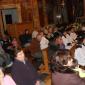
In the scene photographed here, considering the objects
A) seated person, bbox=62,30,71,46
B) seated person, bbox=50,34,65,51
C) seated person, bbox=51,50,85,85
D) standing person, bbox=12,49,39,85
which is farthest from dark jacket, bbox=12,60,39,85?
seated person, bbox=62,30,71,46

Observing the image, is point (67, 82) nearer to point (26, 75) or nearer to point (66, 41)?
point (26, 75)

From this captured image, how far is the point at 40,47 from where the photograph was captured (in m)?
10.1

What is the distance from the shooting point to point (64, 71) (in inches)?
161

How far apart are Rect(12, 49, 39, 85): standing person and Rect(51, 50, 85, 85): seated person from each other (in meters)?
0.85

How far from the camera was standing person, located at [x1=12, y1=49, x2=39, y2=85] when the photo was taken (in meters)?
5.05

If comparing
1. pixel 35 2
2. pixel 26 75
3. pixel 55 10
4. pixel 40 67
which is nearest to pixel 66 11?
pixel 55 10

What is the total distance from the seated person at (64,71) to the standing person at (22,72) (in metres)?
0.85

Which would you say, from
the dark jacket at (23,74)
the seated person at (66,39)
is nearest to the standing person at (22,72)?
the dark jacket at (23,74)

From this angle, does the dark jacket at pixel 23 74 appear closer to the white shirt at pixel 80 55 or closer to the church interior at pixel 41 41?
the church interior at pixel 41 41

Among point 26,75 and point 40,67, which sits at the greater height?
point 26,75

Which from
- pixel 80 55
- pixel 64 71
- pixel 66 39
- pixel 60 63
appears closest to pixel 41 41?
pixel 66 39

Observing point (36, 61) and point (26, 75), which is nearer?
point (26, 75)

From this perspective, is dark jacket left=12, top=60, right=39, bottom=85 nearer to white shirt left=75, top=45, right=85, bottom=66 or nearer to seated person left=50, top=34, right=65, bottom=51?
white shirt left=75, top=45, right=85, bottom=66

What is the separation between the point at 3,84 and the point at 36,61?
514 cm
